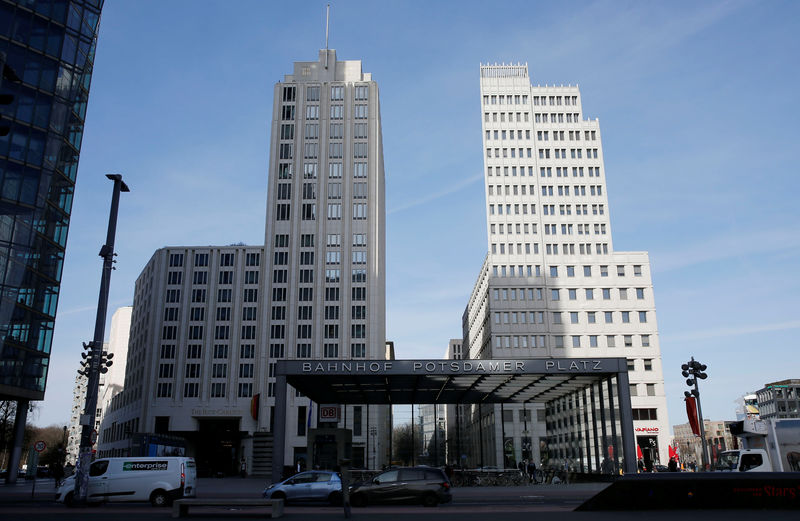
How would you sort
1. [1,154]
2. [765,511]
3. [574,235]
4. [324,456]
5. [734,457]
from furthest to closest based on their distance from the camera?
[574,235], [324,456], [1,154], [734,457], [765,511]

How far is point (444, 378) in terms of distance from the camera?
37188 millimetres

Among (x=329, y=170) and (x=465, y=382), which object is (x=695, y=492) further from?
(x=329, y=170)

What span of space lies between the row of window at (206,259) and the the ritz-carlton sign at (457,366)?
6235 cm

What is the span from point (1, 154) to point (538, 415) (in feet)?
225

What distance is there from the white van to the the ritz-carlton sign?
32.8 ft

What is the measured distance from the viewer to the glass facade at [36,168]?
42.4m

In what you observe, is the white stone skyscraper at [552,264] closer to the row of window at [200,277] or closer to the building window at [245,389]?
the building window at [245,389]

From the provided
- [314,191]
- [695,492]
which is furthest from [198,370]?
[695,492]

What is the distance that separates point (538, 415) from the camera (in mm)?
83875

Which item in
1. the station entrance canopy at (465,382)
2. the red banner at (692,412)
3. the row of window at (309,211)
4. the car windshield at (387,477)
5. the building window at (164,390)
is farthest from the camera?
the row of window at (309,211)

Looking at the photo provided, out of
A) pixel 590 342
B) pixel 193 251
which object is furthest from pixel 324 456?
pixel 193 251

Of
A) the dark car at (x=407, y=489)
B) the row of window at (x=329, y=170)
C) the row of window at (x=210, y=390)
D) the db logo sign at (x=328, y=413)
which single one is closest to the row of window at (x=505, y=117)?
the row of window at (x=329, y=170)

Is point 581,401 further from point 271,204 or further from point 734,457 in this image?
point 271,204

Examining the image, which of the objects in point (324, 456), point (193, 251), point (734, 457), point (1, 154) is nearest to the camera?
point (734, 457)
